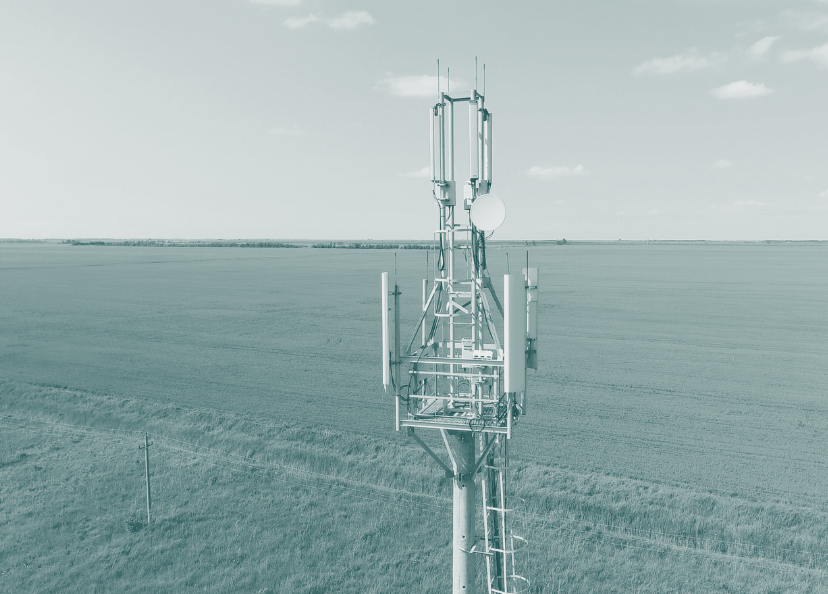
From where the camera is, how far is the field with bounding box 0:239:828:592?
16.2 metres

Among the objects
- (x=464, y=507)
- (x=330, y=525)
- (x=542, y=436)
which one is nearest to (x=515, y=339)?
(x=464, y=507)

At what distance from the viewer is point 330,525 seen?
1784 centimetres

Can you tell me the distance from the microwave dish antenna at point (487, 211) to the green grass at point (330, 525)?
31.6 feet

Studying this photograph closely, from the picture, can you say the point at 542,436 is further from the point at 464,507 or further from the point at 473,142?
the point at 473,142

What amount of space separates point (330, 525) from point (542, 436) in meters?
9.53

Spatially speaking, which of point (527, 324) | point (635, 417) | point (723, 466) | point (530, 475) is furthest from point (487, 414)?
point (635, 417)

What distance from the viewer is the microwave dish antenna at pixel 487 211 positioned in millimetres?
9719

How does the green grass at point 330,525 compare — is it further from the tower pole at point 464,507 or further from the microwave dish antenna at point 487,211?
the microwave dish antenna at point 487,211

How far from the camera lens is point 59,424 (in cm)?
2541

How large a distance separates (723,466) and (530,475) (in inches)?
260

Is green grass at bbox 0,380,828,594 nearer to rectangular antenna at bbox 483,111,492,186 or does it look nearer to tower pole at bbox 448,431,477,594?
tower pole at bbox 448,431,477,594

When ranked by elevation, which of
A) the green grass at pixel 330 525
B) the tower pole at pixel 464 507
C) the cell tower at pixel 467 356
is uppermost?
the cell tower at pixel 467 356

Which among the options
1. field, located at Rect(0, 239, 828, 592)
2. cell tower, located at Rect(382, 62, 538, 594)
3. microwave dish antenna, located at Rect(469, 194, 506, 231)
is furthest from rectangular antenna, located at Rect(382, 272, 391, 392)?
field, located at Rect(0, 239, 828, 592)

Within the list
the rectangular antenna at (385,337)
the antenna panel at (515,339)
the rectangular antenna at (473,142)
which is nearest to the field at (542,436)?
the rectangular antenna at (385,337)
